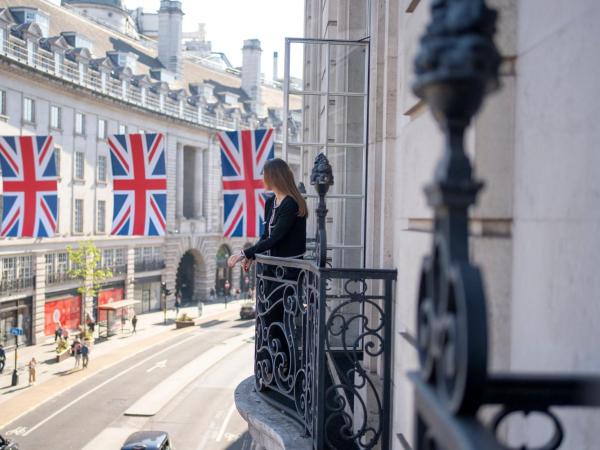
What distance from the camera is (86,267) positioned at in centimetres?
4116

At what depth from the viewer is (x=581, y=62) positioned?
2.16 meters

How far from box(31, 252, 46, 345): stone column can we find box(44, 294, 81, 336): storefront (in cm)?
66

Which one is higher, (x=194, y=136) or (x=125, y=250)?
(x=194, y=136)

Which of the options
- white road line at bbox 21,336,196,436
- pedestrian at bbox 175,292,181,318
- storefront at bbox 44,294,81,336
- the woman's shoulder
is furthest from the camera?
pedestrian at bbox 175,292,181,318

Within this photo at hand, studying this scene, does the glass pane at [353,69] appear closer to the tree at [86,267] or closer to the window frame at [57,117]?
the tree at [86,267]

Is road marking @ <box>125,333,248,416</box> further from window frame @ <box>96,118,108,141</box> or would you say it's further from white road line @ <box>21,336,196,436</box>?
window frame @ <box>96,118,108,141</box>

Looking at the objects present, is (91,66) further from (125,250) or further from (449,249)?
(449,249)

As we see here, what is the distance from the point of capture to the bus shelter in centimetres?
4278

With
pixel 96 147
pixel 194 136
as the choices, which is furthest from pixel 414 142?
pixel 194 136

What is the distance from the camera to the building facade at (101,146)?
38.8 m

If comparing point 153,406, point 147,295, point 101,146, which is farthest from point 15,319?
point 147,295

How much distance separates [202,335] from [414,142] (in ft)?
132

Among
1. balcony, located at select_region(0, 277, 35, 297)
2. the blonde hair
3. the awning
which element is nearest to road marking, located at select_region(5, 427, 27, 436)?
balcony, located at select_region(0, 277, 35, 297)

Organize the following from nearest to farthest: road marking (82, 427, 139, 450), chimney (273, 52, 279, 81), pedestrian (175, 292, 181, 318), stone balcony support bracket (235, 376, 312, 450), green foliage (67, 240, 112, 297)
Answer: stone balcony support bracket (235, 376, 312, 450) < road marking (82, 427, 139, 450) < green foliage (67, 240, 112, 297) < pedestrian (175, 292, 181, 318) < chimney (273, 52, 279, 81)
